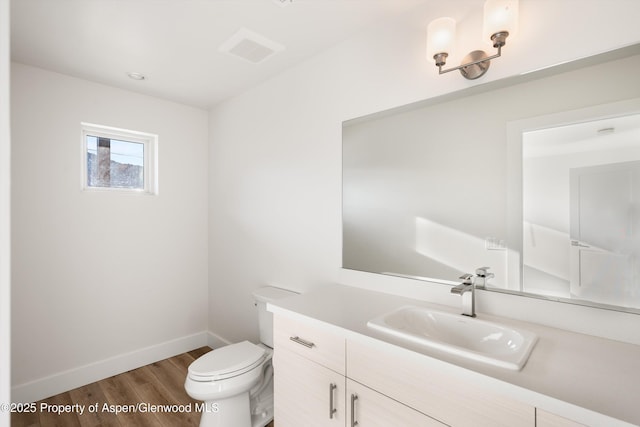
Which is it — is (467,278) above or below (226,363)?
above

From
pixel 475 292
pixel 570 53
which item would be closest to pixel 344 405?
pixel 475 292

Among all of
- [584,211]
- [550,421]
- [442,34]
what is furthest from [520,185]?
[550,421]

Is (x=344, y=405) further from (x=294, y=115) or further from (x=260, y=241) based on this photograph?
(x=294, y=115)

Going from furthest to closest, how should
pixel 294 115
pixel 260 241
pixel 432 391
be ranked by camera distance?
pixel 260 241 → pixel 294 115 → pixel 432 391

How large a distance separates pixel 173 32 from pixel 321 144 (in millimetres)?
1109

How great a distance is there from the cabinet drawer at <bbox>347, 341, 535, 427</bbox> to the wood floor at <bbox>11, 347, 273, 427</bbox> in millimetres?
1294

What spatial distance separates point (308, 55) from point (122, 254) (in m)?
2.26

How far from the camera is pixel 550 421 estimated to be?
75 centimetres

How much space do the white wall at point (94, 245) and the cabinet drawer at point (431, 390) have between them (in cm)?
233

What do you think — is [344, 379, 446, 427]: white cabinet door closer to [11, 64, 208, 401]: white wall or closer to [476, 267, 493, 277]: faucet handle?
[476, 267, 493, 277]: faucet handle

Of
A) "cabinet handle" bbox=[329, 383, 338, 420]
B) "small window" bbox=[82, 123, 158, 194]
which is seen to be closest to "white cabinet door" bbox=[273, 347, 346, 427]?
"cabinet handle" bbox=[329, 383, 338, 420]

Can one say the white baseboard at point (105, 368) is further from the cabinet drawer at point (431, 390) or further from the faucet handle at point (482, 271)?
the faucet handle at point (482, 271)

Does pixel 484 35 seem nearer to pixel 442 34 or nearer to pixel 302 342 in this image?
pixel 442 34

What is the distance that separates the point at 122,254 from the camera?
262 centimetres
